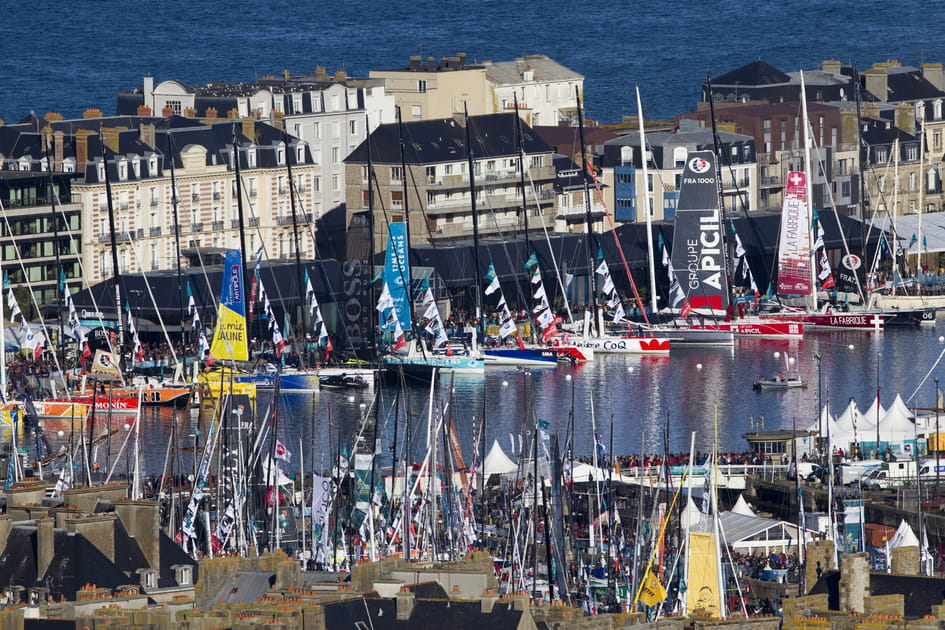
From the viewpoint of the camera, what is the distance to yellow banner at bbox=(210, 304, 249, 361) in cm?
11269

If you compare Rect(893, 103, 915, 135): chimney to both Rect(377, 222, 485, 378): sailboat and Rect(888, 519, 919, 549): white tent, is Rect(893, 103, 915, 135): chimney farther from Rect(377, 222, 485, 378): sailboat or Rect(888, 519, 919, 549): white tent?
Rect(888, 519, 919, 549): white tent

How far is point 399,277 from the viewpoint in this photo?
393 ft

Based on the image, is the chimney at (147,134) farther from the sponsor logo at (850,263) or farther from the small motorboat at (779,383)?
the small motorboat at (779,383)

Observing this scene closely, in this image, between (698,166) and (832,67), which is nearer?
(698,166)

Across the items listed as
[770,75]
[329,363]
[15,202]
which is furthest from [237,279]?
[770,75]

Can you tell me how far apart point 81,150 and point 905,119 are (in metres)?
54.2

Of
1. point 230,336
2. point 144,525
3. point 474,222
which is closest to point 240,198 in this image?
point 474,222

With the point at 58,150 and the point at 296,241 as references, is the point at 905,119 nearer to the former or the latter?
the point at 58,150

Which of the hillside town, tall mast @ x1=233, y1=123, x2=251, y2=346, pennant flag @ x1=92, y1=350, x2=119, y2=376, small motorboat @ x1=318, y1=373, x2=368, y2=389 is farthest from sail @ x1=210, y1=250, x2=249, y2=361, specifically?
pennant flag @ x1=92, y1=350, x2=119, y2=376

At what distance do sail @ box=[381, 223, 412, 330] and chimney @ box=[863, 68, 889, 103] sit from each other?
192 ft

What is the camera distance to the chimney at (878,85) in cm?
17238

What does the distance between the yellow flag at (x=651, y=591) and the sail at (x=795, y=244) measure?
7477cm

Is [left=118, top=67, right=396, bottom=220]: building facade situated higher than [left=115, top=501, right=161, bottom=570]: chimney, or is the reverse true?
[left=118, top=67, right=396, bottom=220]: building facade

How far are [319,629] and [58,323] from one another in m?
77.7
